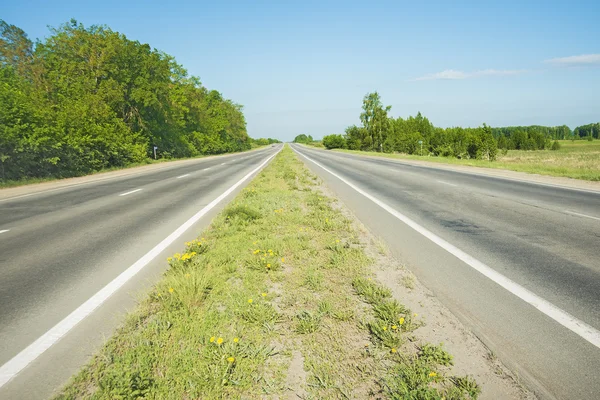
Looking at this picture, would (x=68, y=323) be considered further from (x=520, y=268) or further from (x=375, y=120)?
(x=375, y=120)

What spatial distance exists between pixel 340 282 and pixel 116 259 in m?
3.67

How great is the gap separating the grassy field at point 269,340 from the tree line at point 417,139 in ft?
136

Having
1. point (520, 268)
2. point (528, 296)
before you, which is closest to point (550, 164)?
point (520, 268)

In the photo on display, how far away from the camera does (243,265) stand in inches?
176

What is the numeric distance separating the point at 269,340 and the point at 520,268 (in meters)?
3.79

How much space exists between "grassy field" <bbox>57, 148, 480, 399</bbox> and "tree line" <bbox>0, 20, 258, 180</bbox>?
18.1 metres

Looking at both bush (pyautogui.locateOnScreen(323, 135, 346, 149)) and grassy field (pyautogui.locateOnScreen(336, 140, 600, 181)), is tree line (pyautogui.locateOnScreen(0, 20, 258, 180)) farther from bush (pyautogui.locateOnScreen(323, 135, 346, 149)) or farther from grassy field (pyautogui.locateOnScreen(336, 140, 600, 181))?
bush (pyautogui.locateOnScreen(323, 135, 346, 149))

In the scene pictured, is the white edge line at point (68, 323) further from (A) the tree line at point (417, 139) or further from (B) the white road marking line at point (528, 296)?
(A) the tree line at point (417, 139)

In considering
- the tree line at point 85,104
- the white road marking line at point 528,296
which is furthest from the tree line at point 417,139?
the white road marking line at point 528,296

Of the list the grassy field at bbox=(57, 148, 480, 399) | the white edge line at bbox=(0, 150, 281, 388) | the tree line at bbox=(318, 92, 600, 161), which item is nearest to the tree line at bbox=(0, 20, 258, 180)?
the white edge line at bbox=(0, 150, 281, 388)

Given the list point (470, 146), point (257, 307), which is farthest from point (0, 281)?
point (470, 146)

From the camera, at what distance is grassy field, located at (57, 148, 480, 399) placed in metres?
2.21

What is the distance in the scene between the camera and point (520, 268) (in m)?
4.33

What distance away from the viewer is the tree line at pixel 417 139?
41694 millimetres
